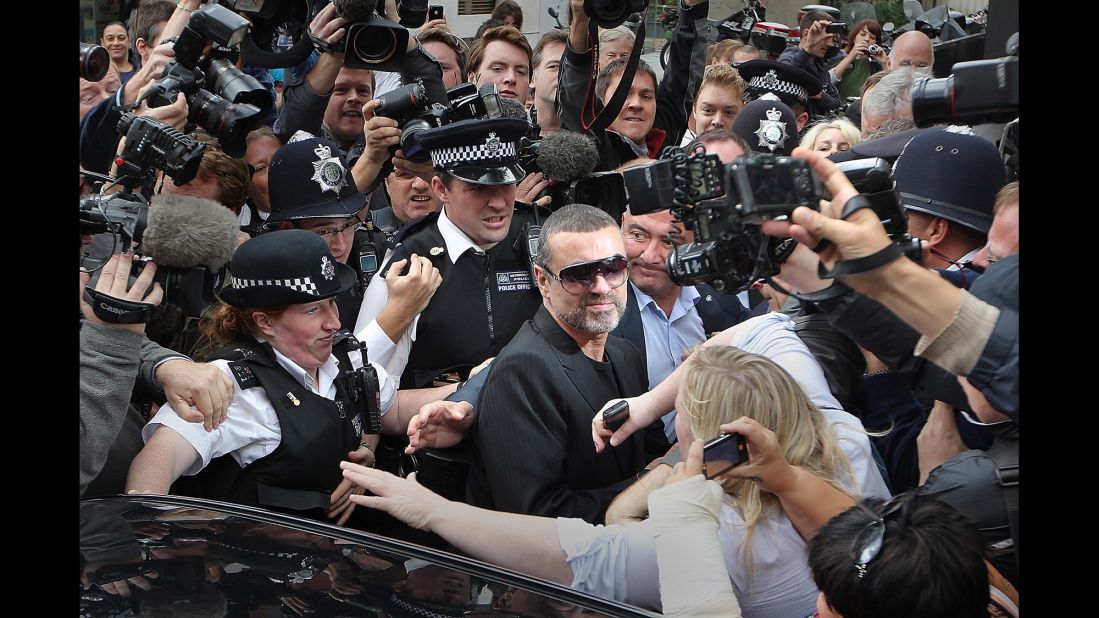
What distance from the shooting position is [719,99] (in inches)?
250

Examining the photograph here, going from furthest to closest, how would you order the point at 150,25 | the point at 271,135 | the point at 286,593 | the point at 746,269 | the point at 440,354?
the point at 150,25, the point at 271,135, the point at 440,354, the point at 746,269, the point at 286,593

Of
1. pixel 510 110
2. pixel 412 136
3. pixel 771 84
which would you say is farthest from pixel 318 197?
pixel 771 84

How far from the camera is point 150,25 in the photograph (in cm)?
746

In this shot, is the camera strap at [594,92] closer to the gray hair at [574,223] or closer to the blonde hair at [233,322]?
the gray hair at [574,223]

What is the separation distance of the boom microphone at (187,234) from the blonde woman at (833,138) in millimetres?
2969

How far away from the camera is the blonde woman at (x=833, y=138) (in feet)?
17.7

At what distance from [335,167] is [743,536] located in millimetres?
2529

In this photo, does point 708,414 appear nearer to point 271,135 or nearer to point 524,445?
point 524,445

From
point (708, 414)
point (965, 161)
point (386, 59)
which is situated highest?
point (386, 59)

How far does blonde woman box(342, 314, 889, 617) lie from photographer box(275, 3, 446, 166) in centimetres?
195

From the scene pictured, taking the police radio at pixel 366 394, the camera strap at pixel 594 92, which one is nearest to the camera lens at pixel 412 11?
the camera strap at pixel 594 92

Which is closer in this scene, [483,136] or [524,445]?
[524,445]

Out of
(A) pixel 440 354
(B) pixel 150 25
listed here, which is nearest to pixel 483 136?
(A) pixel 440 354

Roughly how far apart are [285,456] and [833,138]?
3161 millimetres
